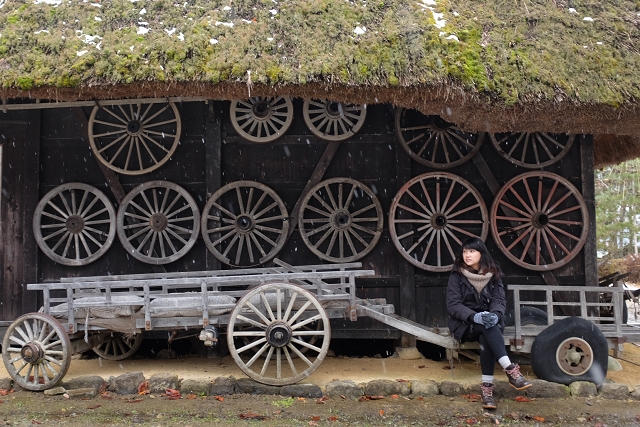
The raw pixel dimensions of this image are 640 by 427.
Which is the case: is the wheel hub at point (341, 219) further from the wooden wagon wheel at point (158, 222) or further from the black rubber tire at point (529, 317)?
the black rubber tire at point (529, 317)

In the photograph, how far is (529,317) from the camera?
636 centimetres

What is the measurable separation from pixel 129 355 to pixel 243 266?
1.74 meters

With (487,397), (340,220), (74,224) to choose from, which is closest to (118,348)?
(74,224)

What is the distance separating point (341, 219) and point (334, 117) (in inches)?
49.3

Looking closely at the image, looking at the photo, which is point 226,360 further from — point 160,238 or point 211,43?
point 211,43

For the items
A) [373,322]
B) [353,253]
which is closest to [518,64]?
[353,253]

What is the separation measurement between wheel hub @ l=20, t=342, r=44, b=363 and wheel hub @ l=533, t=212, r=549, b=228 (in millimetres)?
5541

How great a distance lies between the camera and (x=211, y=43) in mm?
5477

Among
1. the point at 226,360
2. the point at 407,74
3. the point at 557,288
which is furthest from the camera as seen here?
the point at 226,360

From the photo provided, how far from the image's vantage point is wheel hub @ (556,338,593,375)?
5461 millimetres

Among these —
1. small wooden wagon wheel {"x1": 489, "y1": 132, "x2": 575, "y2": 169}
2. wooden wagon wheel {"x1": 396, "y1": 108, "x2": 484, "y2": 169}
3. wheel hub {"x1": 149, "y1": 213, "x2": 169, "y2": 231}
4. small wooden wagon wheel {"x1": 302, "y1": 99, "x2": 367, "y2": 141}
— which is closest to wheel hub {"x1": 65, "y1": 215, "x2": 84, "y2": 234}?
wheel hub {"x1": 149, "y1": 213, "x2": 169, "y2": 231}

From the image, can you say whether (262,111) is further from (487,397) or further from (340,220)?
(487,397)

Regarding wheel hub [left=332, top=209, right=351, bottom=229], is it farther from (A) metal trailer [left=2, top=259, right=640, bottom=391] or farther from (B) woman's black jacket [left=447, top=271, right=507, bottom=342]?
(B) woman's black jacket [left=447, top=271, right=507, bottom=342]

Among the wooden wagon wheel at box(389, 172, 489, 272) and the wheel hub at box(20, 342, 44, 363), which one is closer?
the wheel hub at box(20, 342, 44, 363)
